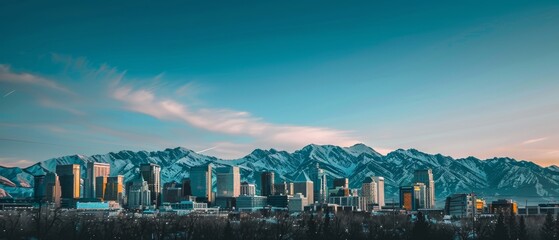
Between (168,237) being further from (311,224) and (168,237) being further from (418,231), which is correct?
(418,231)

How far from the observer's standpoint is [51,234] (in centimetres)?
14462

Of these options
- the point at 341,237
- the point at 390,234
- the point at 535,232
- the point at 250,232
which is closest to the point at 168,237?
the point at 250,232

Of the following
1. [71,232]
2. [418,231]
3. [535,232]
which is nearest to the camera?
[418,231]

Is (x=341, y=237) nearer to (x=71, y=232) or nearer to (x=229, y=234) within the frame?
(x=229, y=234)

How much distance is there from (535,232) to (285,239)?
2530 inches

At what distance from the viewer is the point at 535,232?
17925cm

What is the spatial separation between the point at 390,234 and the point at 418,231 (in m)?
29.2

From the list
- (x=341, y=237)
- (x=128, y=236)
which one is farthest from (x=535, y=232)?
(x=128, y=236)

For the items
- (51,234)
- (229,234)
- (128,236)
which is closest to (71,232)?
(51,234)

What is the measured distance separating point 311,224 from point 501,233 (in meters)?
36.7

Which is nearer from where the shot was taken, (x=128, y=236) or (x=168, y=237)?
(x=128, y=236)

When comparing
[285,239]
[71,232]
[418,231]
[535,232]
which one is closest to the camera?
[418,231]

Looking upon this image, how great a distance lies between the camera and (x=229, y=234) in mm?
137125

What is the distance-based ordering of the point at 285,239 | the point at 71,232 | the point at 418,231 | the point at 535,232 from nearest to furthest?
the point at 418,231 < the point at 71,232 < the point at 285,239 < the point at 535,232
